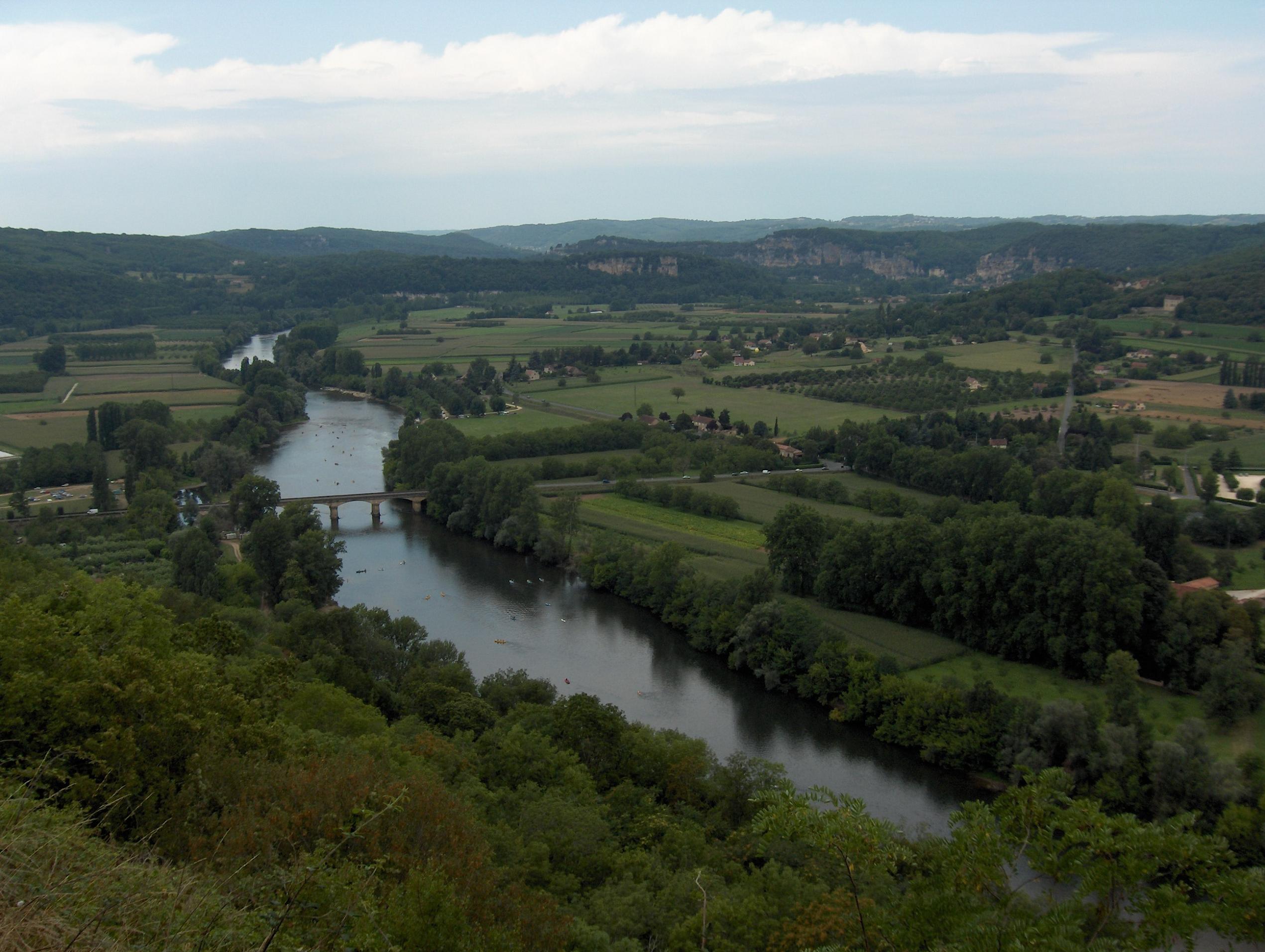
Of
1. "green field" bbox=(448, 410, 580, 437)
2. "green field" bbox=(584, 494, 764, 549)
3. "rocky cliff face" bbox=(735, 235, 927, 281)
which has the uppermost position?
"rocky cliff face" bbox=(735, 235, 927, 281)

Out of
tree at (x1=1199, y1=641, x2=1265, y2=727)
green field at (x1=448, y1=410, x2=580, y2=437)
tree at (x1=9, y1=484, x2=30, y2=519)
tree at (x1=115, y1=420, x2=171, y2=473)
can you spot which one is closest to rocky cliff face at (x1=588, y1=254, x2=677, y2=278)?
green field at (x1=448, y1=410, x2=580, y2=437)

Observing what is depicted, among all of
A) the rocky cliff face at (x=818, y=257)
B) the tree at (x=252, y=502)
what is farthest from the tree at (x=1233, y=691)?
the rocky cliff face at (x=818, y=257)

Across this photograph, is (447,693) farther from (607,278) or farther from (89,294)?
(607,278)

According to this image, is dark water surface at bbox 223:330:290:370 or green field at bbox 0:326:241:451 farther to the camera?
dark water surface at bbox 223:330:290:370

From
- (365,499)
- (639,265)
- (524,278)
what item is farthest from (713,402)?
(639,265)

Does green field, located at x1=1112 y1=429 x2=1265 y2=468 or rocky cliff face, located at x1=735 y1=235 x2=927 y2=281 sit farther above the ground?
rocky cliff face, located at x1=735 y1=235 x2=927 y2=281

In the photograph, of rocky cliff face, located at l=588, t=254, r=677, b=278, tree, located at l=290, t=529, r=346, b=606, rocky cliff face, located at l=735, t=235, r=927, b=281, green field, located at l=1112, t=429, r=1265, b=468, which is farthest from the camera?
rocky cliff face, located at l=735, t=235, r=927, b=281

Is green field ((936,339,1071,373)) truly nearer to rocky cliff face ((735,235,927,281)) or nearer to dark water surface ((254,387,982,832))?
dark water surface ((254,387,982,832))

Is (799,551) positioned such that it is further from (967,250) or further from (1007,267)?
(967,250)
